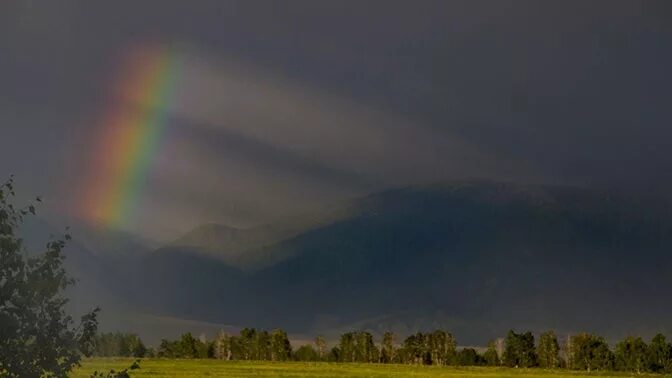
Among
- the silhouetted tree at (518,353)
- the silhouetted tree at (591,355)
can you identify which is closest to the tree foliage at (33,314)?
the silhouetted tree at (591,355)

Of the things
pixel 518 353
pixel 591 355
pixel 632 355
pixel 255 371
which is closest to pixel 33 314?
pixel 255 371

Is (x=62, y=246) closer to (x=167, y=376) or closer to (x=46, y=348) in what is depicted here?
(x=46, y=348)

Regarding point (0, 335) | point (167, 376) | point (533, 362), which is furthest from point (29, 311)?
point (533, 362)

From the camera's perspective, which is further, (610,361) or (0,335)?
(610,361)

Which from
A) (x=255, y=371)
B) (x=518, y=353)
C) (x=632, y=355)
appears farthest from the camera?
(x=518, y=353)

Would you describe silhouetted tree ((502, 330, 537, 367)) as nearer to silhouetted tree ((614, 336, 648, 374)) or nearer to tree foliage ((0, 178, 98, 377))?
silhouetted tree ((614, 336, 648, 374))

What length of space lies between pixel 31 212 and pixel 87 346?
232 centimetres

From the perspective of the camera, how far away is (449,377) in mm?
94250

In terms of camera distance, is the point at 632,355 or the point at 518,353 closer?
the point at 632,355

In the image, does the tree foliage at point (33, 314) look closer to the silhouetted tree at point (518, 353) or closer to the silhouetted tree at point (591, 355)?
the silhouetted tree at point (591, 355)

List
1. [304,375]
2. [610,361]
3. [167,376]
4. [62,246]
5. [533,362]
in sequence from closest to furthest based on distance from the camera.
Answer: [62,246], [167,376], [304,375], [610,361], [533,362]

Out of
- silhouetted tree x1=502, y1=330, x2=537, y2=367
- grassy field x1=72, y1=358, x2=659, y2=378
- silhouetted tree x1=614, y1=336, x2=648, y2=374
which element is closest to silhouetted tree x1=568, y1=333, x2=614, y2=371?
silhouetted tree x1=614, y1=336, x2=648, y2=374

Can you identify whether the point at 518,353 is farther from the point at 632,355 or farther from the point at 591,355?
the point at 632,355

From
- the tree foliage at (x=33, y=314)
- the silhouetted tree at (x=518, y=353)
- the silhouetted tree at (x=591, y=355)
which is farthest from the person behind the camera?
the silhouetted tree at (x=518, y=353)
